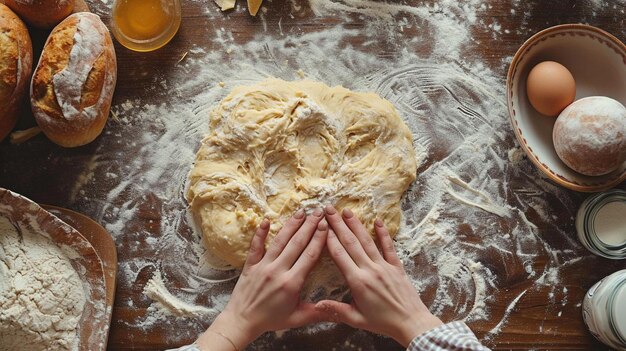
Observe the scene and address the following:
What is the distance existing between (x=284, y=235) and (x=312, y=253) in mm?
92

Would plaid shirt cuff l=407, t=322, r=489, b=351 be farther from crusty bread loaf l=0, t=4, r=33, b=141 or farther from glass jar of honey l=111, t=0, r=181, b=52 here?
crusty bread loaf l=0, t=4, r=33, b=141

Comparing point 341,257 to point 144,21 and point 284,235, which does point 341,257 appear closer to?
point 284,235

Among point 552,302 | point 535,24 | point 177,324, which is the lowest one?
point 177,324

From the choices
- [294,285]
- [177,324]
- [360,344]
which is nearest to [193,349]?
[177,324]

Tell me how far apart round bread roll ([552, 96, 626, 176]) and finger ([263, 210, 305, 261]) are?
770 mm

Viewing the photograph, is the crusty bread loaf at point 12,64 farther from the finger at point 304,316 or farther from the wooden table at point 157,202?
the finger at point 304,316

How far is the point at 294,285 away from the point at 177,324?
0.38 m

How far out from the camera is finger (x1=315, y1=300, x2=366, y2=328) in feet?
4.98

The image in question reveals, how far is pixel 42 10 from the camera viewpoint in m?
1.49

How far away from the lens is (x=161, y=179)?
5.41 feet

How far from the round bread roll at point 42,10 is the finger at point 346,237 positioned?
0.91 meters

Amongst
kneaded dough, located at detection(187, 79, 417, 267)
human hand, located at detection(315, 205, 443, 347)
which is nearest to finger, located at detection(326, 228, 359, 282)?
human hand, located at detection(315, 205, 443, 347)

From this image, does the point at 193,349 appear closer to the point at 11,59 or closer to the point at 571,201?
the point at 11,59

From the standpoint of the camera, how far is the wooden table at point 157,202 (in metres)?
1.61
